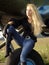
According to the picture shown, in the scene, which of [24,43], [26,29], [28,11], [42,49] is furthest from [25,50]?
[42,49]

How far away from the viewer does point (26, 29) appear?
436 centimetres

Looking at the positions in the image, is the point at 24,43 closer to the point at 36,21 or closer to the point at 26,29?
the point at 26,29

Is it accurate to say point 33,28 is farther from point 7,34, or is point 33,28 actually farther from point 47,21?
point 47,21

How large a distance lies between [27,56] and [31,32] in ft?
1.16

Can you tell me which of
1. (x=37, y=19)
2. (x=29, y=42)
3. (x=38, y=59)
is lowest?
(x=38, y=59)

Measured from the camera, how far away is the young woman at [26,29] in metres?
4.27

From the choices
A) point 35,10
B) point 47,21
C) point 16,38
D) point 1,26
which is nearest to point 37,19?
point 35,10

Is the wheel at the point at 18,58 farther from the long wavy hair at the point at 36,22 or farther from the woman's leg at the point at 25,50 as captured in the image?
the long wavy hair at the point at 36,22

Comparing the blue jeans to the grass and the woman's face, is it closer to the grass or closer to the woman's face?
the woman's face

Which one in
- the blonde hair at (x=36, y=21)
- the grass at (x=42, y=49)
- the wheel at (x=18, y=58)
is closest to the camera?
Result: the blonde hair at (x=36, y=21)

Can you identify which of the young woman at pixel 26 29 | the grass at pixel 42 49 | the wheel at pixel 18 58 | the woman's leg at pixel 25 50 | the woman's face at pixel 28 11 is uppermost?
the woman's face at pixel 28 11

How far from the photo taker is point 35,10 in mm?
4320

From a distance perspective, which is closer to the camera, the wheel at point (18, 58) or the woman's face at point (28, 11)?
the woman's face at point (28, 11)

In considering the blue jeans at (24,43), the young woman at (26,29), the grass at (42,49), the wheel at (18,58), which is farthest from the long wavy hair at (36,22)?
the grass at (42,49)
